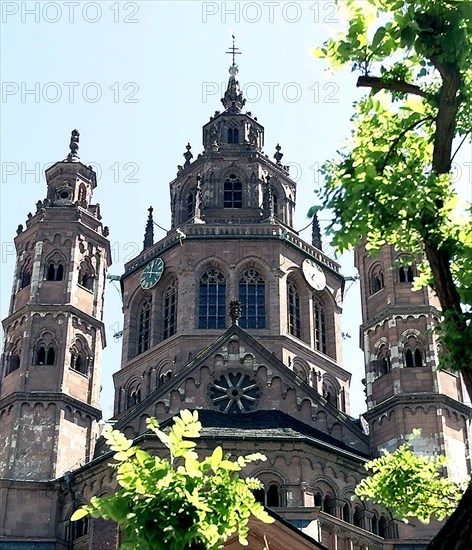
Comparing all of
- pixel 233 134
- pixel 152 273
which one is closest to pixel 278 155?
pixel 233 134

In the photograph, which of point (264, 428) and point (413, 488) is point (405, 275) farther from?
point (413, 488)

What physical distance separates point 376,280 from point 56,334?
1241 cm

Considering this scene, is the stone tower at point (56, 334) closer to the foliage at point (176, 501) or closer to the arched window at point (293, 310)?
the arched window at point (293, 310)

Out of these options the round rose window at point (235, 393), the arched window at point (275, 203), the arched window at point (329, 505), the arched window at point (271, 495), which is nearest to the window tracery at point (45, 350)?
the round rose window at point (235, 393)

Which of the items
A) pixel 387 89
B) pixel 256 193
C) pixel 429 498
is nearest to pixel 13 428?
pixel 256 193

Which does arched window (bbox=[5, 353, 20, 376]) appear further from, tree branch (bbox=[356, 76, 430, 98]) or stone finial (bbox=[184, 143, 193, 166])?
tree branch (bbox=[356, 76, 430, 98])

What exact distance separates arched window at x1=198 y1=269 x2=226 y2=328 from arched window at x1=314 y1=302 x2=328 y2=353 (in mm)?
4511

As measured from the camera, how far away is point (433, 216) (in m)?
12.5

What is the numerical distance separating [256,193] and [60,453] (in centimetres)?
1992

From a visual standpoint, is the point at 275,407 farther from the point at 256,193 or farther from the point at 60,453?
the point at 256,193

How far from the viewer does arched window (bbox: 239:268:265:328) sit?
147ft

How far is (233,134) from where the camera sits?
55469 millimetres

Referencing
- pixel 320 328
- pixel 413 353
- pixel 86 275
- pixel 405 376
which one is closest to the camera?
pixel 405 376

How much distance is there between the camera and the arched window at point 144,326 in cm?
4712
